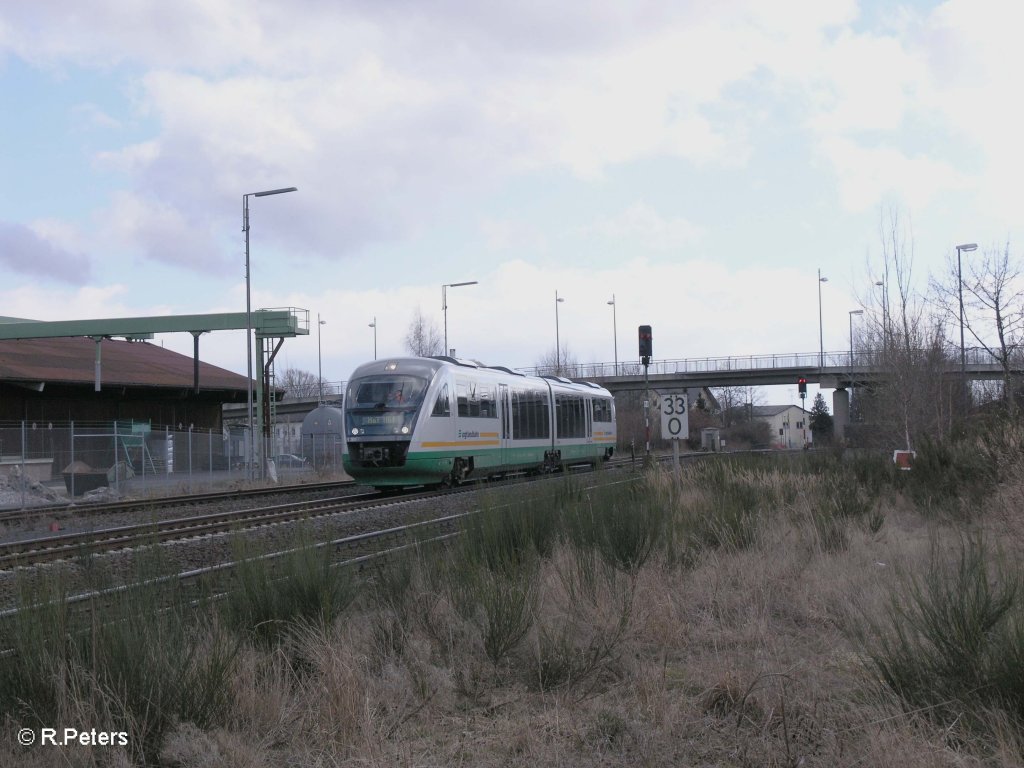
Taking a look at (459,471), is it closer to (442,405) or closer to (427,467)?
(427,467)

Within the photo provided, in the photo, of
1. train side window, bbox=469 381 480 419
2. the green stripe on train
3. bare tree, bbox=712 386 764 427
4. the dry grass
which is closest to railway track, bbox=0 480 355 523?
the green stripe on train

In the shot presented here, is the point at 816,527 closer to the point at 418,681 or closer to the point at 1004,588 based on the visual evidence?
the point at 1004,588

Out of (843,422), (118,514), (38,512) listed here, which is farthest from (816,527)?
(843,422)

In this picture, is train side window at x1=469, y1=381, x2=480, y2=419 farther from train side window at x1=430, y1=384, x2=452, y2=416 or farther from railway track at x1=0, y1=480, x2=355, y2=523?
railway track at x1=0, y1=480, x2=355, y2=523

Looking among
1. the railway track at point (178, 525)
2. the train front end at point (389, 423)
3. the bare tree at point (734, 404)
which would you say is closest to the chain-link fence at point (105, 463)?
the railway track at point (178, 525)

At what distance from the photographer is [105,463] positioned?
1093 inches

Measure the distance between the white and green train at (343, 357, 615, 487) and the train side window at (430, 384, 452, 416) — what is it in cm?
2

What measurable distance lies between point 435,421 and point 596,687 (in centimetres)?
1645

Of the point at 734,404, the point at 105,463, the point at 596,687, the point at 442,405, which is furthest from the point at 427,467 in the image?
the point at 734,404

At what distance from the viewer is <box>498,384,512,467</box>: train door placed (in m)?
25.9

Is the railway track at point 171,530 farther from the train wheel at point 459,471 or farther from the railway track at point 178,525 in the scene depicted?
the train wheel at point 459,471

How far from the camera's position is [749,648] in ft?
21.0

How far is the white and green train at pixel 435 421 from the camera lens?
21.8 metres

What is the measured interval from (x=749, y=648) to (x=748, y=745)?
174cm
